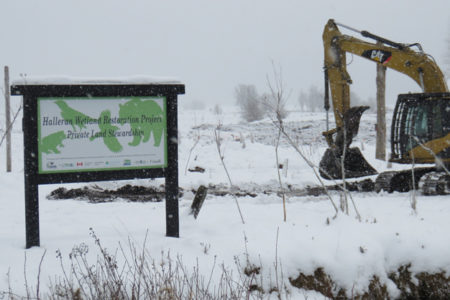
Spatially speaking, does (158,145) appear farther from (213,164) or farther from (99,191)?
(213,164)

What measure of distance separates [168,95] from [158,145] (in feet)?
1.75

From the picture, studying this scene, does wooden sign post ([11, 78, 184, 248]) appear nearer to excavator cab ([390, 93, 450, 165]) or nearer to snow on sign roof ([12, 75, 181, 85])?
snow on sign roof ([12, 75, 181, 85])

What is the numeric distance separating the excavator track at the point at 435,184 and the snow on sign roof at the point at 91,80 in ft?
19.3

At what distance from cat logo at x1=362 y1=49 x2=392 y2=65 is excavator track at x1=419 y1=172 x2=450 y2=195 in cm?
290

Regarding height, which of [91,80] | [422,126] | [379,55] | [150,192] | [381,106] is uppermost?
[379,55]

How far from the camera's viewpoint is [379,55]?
10.3 metres

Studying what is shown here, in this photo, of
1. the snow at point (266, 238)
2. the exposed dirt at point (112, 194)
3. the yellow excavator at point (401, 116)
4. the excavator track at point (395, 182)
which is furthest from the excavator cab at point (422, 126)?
the exposed dirt at point (112, 194)

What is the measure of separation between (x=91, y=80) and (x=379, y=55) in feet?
24.9

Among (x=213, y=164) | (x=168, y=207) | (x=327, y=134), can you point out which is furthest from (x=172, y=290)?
(x=213, y=164)

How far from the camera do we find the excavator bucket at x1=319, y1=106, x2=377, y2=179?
9.93 metres

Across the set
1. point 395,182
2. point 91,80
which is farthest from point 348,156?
point 91,80

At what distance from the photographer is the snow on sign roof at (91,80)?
4.43 meters

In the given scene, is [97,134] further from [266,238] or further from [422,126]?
[422,126]

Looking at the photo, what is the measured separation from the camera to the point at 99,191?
367 inches
